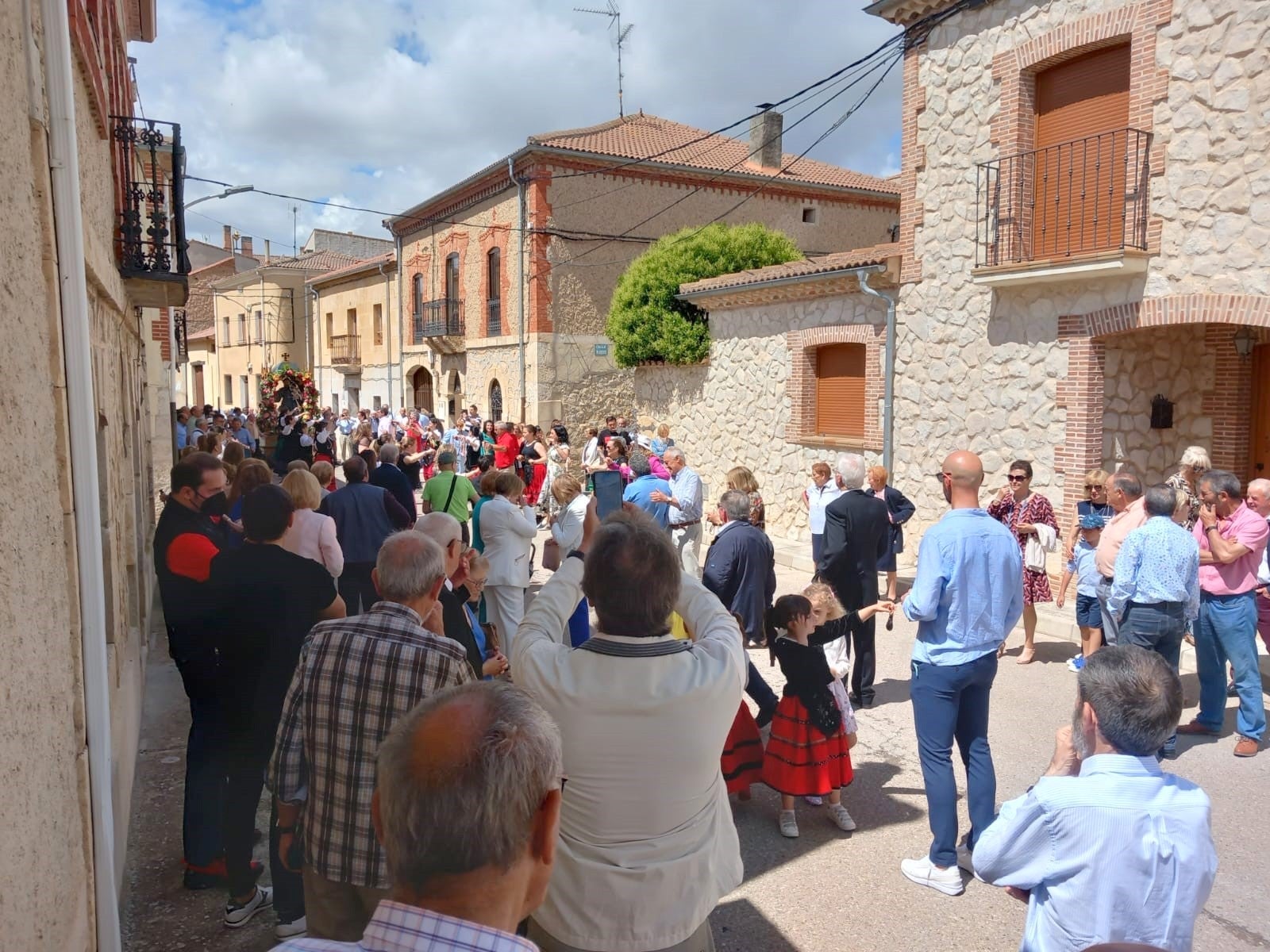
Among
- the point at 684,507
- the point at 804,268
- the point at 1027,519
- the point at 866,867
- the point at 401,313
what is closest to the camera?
the point at 866,867

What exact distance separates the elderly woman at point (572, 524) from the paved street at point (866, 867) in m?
1.82

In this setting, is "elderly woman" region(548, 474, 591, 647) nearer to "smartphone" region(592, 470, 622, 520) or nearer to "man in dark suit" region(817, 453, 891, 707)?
"man in dark suit" region(817, 453, 891, 707)

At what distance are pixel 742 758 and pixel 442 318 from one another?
22.1m

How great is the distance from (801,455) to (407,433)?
333 inches

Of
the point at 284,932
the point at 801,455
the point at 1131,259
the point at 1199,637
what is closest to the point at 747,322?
the point at 801,455

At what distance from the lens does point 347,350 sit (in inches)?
1238

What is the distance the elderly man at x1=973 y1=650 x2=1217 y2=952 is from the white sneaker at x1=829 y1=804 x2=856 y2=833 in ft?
7.36

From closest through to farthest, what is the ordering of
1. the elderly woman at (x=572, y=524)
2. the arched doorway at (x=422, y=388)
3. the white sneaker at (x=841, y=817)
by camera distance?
the white sneaker at (x=841, y=817) < the elderly woman at (x=572, y=524) < the arched doorway at (x=422, y=388)

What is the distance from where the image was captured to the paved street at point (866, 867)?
352 centimetres

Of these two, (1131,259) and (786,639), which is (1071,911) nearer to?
(786,639)

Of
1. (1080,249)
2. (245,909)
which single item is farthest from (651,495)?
(1080,249)

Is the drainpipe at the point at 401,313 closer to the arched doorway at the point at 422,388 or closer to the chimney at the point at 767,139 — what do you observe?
the arched doorway at the point at 422,388

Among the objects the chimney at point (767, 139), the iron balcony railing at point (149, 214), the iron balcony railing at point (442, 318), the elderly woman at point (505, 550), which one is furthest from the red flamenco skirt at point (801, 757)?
the iron balcony railing at point (442, 318)

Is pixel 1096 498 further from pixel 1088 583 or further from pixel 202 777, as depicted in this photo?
pixel 202 777
